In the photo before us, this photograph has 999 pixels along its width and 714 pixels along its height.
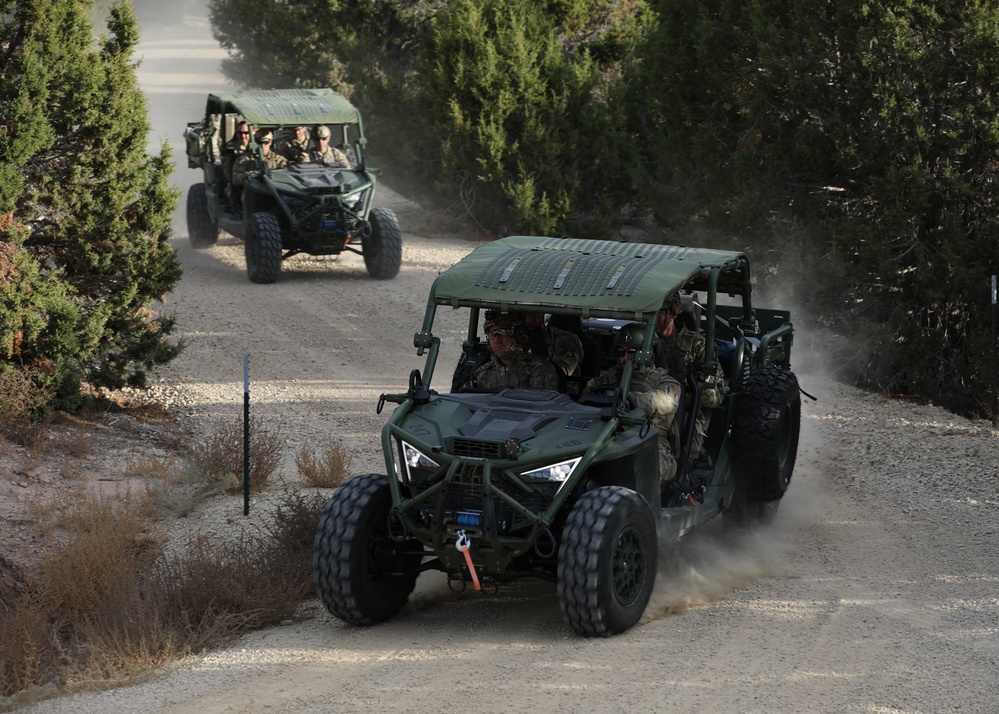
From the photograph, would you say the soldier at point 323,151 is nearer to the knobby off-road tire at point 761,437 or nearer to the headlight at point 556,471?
the knobby off-road tire at point 761,437

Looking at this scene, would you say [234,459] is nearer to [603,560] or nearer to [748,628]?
[603,560]

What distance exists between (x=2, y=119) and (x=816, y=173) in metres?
10.7

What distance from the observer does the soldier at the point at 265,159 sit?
18562 mm

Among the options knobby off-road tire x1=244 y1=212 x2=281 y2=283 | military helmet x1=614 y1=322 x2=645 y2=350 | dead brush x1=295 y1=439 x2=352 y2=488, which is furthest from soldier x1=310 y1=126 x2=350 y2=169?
military helmet x1=614 y1=322 x2=645 y2=350

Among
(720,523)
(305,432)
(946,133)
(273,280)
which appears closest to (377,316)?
(273,280)

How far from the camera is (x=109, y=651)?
7016mm

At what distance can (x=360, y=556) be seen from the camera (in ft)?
23.5

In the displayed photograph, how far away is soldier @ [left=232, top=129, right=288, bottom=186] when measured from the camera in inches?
731

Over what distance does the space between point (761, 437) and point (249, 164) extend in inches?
473

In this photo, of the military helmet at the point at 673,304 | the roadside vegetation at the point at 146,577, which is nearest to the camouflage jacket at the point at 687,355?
the military helmet at the point at 673,304

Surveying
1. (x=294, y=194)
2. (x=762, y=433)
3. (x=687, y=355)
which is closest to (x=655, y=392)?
(x=687, y=355)

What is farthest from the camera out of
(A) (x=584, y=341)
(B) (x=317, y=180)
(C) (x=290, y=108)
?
(C) (x=290, y=108)

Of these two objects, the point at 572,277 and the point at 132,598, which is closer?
the point at 572,277

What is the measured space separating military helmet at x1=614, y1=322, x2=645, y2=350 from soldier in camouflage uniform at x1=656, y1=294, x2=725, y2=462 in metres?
0.67
